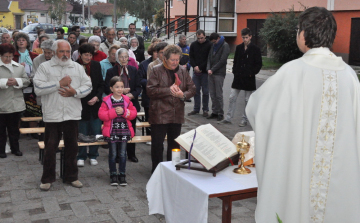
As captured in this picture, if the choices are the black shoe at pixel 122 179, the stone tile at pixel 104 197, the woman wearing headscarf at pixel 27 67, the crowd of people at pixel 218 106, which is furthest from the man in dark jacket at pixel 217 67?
the stone tile at pixel 104 197

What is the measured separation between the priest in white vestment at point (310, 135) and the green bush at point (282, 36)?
17371 millimetres

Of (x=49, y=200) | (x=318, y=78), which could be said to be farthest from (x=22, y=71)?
(x=318, y=78)

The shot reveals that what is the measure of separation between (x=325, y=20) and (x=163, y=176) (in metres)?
1.91

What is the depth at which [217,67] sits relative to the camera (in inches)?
390

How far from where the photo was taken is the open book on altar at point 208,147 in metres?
3.66

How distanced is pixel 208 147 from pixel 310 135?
1.02 m

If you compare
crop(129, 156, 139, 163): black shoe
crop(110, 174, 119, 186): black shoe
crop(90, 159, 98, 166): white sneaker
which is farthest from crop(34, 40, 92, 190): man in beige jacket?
crop(129, 156, 139, 163): black shoe

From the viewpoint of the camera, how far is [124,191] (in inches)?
224

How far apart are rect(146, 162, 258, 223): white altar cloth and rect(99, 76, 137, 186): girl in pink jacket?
1888 millimetres

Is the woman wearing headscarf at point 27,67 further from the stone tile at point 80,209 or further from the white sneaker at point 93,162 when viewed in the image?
the stone tile at point 80,209

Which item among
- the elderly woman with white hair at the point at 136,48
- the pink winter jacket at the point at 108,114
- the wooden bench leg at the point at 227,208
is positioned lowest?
the wooden bench leg at the point at 227,208

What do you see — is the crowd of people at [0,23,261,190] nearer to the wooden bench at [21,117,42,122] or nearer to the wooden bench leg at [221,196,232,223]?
the wooden bench at [21,117,42,122]

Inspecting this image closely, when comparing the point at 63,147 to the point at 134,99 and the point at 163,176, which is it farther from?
the point at 163,176

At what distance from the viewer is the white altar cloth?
3365mm
